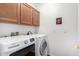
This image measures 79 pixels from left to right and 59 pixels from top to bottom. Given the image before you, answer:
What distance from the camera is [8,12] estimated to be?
1.16 metres

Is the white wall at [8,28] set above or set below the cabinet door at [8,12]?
below

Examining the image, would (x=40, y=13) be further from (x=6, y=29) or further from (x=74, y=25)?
(x=6, y=29)

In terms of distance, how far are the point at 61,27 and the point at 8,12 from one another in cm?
148

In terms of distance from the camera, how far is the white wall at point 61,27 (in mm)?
2025

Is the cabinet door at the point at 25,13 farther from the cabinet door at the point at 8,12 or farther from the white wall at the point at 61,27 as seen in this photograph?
the white wall at the point at 61,27

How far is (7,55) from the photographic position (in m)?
0.60

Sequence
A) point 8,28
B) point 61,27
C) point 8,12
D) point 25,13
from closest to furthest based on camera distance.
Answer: point 8,12 → point 8,28 → point 25,13 → point 61,27

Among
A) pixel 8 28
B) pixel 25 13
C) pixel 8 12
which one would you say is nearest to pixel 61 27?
pixel 25 13

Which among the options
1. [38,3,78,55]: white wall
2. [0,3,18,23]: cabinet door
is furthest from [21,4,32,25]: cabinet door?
[38,3,78,55]: white wall

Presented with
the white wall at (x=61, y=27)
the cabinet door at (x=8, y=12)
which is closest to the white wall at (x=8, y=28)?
the cabinet door at (x=8, y=12)

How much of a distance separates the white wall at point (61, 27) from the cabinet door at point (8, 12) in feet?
3.90

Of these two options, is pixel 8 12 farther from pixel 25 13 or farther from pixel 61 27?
pixel 61 27

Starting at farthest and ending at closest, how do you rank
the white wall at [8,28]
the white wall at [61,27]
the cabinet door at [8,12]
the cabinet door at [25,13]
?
the white wall at [61,27]
the cabinet door at [25,13]
the white wall at [8,28]
the cabinet door at [8,12]

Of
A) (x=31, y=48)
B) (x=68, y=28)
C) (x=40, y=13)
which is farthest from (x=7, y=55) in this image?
(x=40, y=13)
